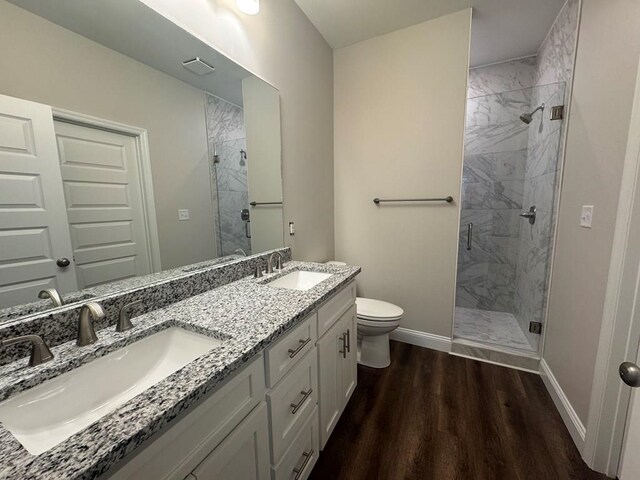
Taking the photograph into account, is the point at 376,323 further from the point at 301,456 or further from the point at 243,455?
the point at 243,455

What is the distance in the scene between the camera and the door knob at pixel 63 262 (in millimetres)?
817

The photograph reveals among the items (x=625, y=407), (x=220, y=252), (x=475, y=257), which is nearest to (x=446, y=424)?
(x=625, y=407)

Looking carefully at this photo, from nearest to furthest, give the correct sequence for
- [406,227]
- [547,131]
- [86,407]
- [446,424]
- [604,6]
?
1. [86,407]
2. [604,6]
3. [446,424]
4. [547,131]
5. [406,227]

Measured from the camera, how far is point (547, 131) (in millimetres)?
2027

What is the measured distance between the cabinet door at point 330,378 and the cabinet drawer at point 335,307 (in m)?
0.04

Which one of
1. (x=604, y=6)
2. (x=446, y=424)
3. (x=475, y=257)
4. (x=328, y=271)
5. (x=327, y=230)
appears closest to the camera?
(x=604, y=6)

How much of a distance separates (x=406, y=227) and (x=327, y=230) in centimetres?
70

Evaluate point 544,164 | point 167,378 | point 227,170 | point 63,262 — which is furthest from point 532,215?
point 63,262

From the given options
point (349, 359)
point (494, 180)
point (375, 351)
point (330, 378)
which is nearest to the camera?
point (330, 378)

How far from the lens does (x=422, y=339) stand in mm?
2318

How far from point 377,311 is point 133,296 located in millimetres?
1547

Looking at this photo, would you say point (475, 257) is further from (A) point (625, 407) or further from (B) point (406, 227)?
(A) point (625, 407)

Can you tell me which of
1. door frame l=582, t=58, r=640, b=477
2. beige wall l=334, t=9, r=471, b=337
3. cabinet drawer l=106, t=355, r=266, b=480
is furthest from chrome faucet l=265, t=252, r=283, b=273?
door frame l=582, t=58, r=640, b=477

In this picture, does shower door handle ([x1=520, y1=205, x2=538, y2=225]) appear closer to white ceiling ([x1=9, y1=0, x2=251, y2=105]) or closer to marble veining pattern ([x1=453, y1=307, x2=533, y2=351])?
marble veining pattern ([x1=453, y1=307, x2=533, y2=351])
